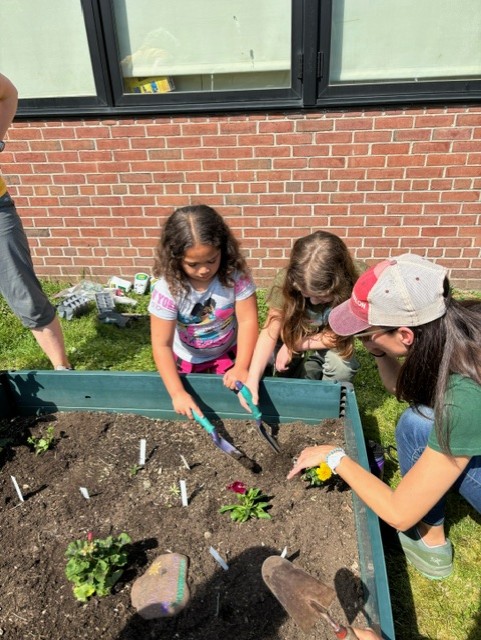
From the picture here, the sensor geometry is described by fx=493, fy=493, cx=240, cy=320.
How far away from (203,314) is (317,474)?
3.06ft

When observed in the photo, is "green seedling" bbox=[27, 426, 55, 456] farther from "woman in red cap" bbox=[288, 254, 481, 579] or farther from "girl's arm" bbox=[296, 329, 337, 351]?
"woman in red cap" bbox=[288, 254, 481, 579]

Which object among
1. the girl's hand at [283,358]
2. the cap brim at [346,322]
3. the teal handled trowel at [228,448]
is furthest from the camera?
the girl's hand at [283,358]

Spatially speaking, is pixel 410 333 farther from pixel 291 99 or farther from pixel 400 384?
pixel 291 99

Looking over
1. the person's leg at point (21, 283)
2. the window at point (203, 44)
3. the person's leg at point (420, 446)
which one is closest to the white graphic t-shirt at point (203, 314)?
the person's leg at point (21, 283)

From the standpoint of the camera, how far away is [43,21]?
3.55 metres

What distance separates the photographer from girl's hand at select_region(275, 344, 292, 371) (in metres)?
2.46

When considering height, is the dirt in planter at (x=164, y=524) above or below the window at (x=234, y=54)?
below

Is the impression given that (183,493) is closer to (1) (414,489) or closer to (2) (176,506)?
(2) (176,506)

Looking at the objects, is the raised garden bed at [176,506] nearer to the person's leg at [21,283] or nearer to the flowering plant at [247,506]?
the flowering plant at [247,506]

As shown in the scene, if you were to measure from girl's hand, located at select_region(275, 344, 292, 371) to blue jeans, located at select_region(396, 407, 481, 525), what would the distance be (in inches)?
28.3

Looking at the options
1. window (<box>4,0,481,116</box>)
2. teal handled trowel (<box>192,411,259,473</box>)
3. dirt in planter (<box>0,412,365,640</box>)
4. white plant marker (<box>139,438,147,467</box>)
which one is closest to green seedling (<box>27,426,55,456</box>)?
dirt in planter (<box>0,412,365,640</box>)

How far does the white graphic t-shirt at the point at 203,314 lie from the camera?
2.26m

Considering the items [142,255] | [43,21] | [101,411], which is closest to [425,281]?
[101,411]

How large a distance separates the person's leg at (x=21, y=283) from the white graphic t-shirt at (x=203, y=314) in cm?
71
